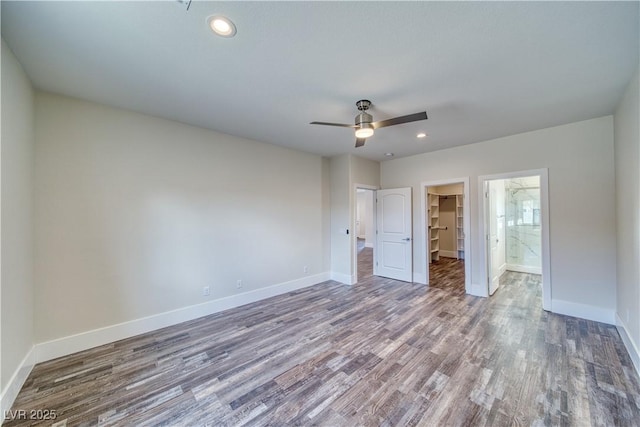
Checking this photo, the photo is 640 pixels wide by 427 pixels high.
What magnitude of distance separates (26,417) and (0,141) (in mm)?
2067

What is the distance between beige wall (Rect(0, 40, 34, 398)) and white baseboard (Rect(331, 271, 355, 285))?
14.3ft

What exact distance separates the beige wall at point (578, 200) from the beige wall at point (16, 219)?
5953 mm

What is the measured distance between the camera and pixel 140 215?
3.07 meters

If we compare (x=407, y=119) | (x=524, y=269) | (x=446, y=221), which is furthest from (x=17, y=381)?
(x=446, y=221)

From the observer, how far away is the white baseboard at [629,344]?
2258 mm

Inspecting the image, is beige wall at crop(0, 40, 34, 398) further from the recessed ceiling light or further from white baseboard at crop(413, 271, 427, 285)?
white baseboard at crop(413, 271, 427, 285)

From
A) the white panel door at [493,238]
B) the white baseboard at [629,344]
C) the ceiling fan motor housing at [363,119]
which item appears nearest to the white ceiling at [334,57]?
the ceiling fan motor housing at [363,119]

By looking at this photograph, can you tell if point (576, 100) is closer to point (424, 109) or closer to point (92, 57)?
point (424, 109)

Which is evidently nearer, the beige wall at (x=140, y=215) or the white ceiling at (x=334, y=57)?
the white ceiling at (x=334, y=57)

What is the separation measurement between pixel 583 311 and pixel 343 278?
3664mm

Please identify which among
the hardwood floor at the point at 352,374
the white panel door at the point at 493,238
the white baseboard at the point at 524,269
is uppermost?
the white panel door at the point at 493,238

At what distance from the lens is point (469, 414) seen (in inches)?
71.1

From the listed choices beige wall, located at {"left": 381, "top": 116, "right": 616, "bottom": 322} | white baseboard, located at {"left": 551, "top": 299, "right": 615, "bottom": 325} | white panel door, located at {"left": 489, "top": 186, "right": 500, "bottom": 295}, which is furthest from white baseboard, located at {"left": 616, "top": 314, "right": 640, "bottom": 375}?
white panel door, located at {"left": 489, "top": 186, "right": 500, "bottom": 295}

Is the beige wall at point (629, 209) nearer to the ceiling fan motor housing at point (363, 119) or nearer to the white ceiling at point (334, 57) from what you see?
the white ceiling at point (334, 57)
